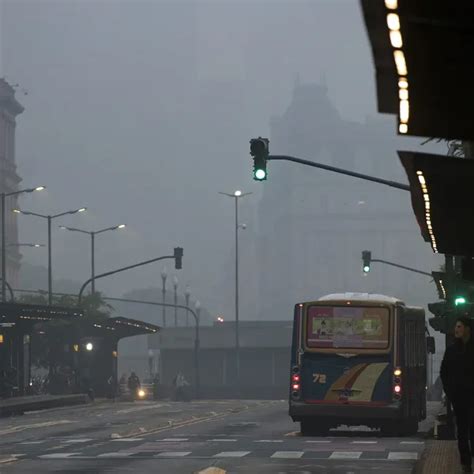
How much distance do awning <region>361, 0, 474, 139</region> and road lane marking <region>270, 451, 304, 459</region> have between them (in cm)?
1426

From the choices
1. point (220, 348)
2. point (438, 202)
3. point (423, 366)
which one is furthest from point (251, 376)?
point (438, 202)

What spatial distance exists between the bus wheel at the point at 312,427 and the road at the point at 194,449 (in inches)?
10.2

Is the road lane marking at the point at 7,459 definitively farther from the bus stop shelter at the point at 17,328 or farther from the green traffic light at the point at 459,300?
the bus stop shelter at the point at 17,328

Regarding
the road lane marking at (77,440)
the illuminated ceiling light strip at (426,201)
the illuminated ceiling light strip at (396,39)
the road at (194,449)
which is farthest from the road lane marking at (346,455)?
the illuminated ceiling light strip at (396,39)

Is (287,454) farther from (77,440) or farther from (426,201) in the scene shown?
(426,201)

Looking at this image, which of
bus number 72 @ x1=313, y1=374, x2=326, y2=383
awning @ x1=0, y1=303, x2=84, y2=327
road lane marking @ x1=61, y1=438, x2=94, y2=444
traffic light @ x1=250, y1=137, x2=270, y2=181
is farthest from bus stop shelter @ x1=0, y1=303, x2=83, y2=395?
road lane marking @ x1=61, y1=438, x2=94, y2=444

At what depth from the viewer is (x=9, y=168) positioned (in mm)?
172250

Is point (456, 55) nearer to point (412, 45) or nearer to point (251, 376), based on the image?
point (412, 45)

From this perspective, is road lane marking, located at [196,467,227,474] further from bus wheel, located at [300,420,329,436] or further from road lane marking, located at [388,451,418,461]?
bus wheel, located at [300,420,329,436]

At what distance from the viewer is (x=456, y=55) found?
29.9ft

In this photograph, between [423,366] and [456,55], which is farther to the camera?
[423,366]

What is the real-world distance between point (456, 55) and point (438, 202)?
6.11 metres

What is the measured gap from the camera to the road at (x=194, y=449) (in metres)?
21.9

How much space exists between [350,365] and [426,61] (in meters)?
24.1
